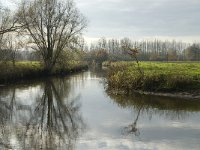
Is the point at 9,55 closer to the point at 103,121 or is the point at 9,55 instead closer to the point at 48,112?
the point at 48,112

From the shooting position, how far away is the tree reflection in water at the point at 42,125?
1230 centimetres

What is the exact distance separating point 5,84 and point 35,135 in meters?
23.4

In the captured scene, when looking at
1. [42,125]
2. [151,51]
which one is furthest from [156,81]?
[151,51]

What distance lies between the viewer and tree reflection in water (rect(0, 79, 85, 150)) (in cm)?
1230

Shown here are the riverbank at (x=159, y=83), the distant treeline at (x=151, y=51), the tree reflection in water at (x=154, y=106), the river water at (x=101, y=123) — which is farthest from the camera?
the distant treeline at (x=151, y=51)

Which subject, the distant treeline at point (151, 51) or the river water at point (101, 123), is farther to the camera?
the distant treeline at point (151, 51)

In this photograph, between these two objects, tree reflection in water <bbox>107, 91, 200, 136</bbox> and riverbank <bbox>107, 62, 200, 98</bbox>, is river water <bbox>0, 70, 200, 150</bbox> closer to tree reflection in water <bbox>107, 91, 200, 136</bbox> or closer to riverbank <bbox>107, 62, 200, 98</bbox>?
tree reflection in water <bbox>107, 91, 200, 136</bbox>

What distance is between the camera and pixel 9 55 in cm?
4375

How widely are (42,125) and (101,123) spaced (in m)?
A: 2.50

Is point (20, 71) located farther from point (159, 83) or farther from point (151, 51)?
point (151, 51)

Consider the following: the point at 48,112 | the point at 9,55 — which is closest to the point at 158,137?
the point at 48,112

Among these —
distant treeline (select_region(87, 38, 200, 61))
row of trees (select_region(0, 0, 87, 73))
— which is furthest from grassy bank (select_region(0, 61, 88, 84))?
distant treeline (select_region(87, 38, 200, 61))

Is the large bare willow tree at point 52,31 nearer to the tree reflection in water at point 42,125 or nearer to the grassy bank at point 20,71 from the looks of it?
the grassy bank at point 20,71

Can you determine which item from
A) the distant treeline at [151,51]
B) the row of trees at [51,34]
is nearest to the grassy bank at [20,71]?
the row of trees at [51,34]
